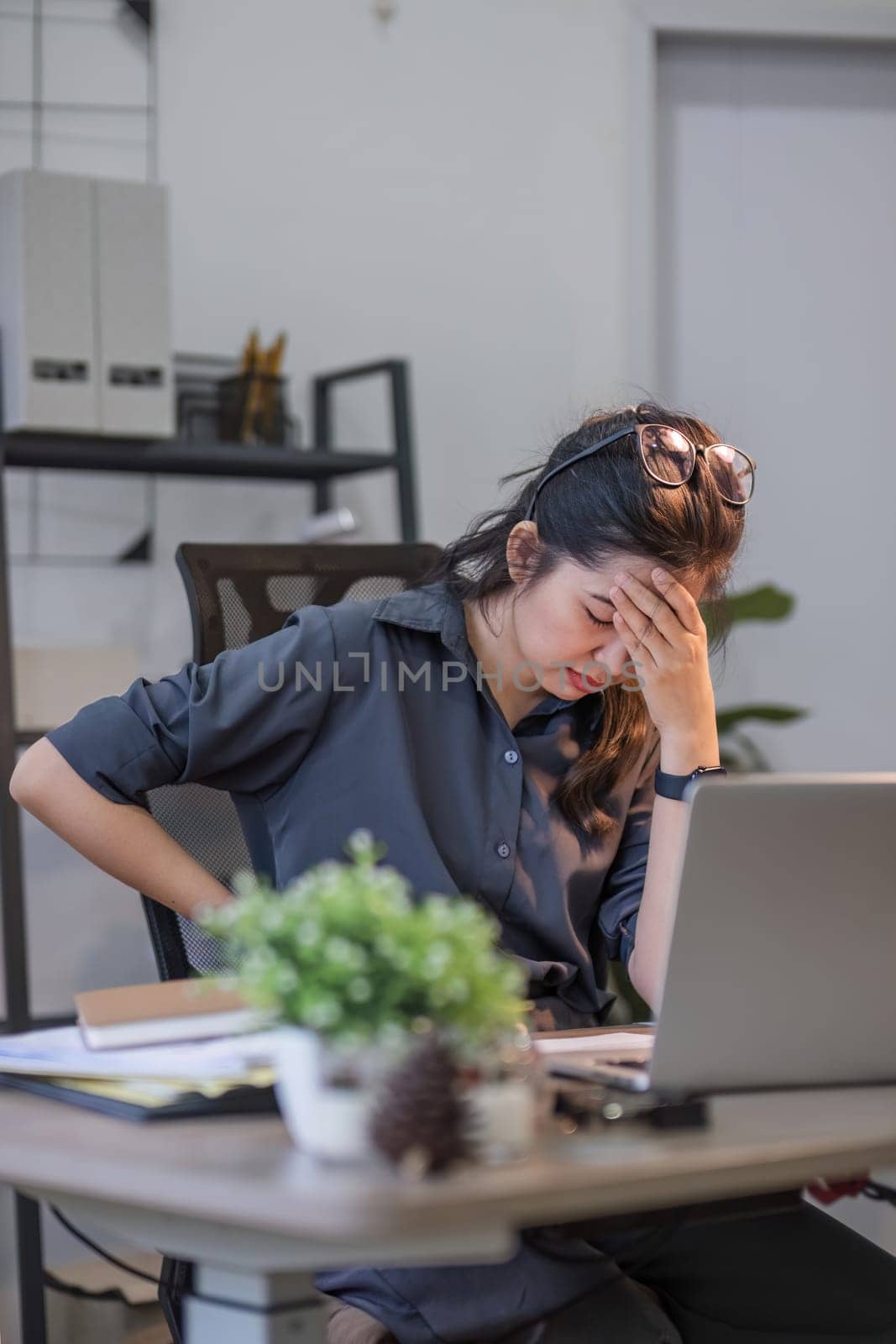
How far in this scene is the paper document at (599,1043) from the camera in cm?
109

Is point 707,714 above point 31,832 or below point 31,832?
above

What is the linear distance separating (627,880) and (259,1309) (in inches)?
32.2

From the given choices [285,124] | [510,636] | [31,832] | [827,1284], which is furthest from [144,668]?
[827,1284]

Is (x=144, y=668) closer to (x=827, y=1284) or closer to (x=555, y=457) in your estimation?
(x=555, y=457)

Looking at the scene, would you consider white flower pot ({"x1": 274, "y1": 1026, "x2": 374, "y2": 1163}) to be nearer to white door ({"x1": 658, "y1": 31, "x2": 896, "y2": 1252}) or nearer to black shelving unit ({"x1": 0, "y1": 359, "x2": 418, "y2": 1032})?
black shelving unit ({"x1": 0, "y1": 359, "x2": 418, "y2": 1032})

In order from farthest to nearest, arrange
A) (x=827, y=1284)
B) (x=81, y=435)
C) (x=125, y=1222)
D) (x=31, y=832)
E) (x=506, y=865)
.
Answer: (x=31, y=832) < (x=81, y=435) < (x=506, y=865) < (x=827, y=1284) < (x=125, y=1222)

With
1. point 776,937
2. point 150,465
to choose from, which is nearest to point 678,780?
point 776,937

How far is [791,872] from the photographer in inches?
36.9

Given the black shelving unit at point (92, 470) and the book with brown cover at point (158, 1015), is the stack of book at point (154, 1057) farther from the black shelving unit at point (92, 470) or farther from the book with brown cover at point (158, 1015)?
the black shelving unit at point (92, 470)

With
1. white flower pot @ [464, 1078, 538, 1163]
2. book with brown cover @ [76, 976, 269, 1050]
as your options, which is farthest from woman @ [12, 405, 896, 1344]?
white flower pot @ [464, 1078, 538, 1163]

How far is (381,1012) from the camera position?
2.37ft

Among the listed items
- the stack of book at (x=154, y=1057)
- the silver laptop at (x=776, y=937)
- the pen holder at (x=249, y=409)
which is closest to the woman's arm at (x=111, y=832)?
the stack of book at (x=154, y=1057)

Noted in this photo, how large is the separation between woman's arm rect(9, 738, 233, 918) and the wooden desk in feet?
1.50

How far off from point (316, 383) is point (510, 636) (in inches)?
57.4
